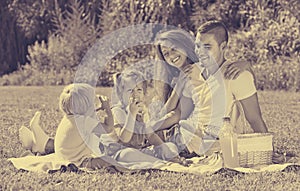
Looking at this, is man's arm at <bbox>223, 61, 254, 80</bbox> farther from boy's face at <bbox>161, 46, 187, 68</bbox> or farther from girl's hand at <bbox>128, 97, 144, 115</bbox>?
girl's hand at <bbox>128, 97, 144, 115</bbox>

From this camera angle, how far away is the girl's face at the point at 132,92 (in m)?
6.18

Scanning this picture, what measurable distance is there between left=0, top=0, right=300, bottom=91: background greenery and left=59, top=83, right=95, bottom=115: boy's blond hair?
8.72 meters

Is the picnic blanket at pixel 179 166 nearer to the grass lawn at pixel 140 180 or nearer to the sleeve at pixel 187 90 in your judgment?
the grass lawn at pixel 140 180

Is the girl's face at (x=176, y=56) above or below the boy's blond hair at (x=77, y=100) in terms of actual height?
above

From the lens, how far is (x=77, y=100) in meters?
6.20

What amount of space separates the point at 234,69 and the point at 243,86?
0.18 meters

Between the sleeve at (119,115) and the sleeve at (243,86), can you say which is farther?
the sleeve at (243,86)

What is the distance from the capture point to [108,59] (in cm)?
1564

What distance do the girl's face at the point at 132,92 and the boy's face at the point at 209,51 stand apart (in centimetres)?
68

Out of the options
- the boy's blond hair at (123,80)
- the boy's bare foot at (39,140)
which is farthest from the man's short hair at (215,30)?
the boy's bare foot at (39,140)

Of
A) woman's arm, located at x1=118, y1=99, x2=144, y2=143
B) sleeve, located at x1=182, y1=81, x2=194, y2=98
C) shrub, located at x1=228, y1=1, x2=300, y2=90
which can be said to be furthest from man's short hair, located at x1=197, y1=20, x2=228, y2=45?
shrub, located at x1=228, y1=1, x2=300, y2=90

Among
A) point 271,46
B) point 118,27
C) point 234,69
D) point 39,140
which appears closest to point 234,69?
point 234,69

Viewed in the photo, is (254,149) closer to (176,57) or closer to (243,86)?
(243,86)

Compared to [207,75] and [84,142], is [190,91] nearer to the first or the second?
[207,75]
